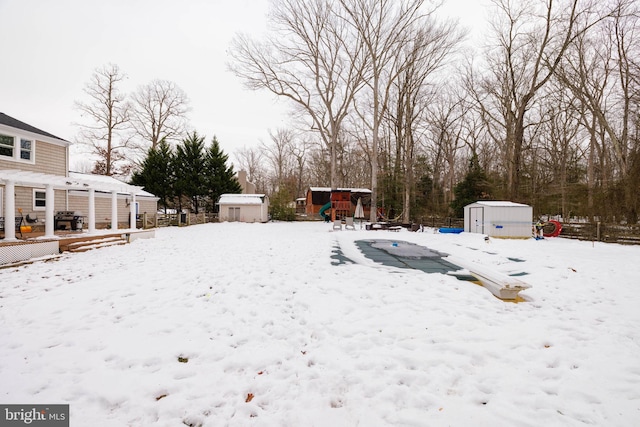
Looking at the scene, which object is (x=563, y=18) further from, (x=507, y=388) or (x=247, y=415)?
(x=247, y=415)

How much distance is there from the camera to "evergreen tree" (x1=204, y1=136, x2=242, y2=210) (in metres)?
31.5

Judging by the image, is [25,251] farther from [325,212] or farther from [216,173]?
[325,212]

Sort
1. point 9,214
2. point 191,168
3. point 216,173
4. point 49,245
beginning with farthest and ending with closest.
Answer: point 216,173, point 191,168, point 49,245, point 9,214

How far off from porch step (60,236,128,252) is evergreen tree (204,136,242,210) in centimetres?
1985

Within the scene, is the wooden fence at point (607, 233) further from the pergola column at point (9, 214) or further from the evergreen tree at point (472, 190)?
the pergola column at point (9, 214)

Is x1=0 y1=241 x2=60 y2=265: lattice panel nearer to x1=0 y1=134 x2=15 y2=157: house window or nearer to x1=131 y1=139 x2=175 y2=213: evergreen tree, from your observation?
x1=0 y1=134 x2=15 y2=157: house window

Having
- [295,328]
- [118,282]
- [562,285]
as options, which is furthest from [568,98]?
[118,282]

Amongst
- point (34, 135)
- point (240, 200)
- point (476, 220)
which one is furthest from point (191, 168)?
point (476, 220)

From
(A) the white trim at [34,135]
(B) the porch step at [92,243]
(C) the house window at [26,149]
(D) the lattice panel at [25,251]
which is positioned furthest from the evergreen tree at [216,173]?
(D) the lattice panel at [25,251]

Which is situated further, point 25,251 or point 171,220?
point 171,220

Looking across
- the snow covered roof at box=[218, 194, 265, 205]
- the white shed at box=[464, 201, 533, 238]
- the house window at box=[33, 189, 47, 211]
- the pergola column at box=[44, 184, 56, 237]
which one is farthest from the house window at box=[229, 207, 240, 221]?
the white shed at box=[464, 201, 533, 238]

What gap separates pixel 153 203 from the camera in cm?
2412

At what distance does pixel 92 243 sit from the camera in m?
10.4

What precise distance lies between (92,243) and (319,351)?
11.3m
